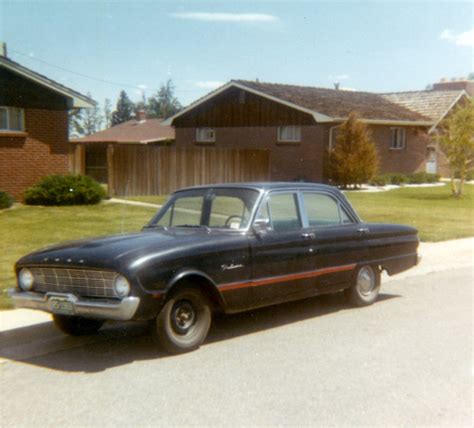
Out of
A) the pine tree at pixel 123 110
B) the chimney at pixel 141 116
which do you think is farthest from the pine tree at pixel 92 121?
the chimney at pixel 141 116

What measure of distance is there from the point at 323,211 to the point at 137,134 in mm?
44717

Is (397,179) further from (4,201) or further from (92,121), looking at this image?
(92,121)

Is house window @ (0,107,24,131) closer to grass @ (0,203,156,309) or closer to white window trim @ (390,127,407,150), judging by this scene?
grass @ (0,203,156,309)

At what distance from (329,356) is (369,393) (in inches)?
39.8

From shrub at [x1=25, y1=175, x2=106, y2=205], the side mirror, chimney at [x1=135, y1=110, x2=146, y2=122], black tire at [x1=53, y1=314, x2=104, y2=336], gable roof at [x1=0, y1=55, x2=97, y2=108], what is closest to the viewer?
black tire at [x1=53, y1=314, x2=104, y2=336]

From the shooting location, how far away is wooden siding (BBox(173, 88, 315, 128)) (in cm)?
3412

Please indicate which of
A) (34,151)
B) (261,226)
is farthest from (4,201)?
(261,226)

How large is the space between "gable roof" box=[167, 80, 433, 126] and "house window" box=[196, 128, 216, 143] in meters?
1.36

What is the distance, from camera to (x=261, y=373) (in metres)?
5.65

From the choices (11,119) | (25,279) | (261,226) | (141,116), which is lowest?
(25,279)

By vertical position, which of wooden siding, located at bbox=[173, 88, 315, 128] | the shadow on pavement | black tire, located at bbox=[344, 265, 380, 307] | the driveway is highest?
wooden siding, located at bbox=[173, 88, 315, 128]

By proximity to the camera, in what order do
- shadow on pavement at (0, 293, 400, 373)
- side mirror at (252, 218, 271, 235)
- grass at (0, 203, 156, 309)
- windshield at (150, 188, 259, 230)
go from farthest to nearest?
grass at (0, 203, 156, 309) → windshield at (150, 188, 259, 230) → side mirror at (252, 218, 271, 235) → shadow on pavement at (0, 293, 400, 373)

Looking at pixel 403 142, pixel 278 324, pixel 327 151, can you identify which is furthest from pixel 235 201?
pixel 403 142

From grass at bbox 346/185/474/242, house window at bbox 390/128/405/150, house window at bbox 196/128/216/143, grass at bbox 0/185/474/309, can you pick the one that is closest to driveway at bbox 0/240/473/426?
grass at bbox 0/185/474/309
